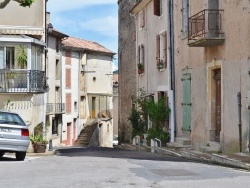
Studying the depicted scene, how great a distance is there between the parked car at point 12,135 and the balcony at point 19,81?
869 centimetres

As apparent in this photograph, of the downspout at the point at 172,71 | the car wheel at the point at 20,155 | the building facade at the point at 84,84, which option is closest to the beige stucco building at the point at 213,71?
the downspout at the point at 172,71

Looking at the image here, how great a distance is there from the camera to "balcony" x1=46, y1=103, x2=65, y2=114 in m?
41.2

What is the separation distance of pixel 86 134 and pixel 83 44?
10391 millimetres

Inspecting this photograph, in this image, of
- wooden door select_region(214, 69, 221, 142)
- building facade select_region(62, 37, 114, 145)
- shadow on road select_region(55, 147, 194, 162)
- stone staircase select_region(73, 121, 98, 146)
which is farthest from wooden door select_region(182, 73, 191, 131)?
stone staircase select_region(73, 121, 98, 146)

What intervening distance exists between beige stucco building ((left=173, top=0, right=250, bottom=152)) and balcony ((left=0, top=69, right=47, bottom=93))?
677 cm

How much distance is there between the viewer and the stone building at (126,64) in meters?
35.5

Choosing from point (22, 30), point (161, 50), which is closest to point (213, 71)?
point (161, 50)

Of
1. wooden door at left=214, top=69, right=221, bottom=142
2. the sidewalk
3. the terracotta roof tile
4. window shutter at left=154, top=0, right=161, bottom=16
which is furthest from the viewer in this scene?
the terracotta roof tile

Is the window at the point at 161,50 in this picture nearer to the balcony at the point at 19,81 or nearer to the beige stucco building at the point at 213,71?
the beige stucco building at the point at 213,71

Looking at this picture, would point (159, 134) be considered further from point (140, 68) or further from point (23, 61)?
point (140, 68)

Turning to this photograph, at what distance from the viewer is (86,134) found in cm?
5303

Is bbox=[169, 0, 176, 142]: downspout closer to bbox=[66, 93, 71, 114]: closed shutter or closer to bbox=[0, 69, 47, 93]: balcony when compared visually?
bbox=[0, 69, 47, 93]: balcony

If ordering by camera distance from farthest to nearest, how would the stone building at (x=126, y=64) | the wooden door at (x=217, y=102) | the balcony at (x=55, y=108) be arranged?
the balcony at (x=55, y=108)
the stone building at (x=126, y=64)
the wooden door at (x=217, y=102)

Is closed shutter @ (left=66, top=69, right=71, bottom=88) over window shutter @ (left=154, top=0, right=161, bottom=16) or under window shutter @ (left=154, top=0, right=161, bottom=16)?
under
